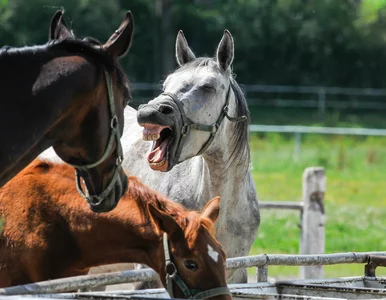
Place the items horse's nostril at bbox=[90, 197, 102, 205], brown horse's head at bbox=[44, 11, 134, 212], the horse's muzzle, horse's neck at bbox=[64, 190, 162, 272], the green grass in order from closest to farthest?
brown horse's head at bbox=[44, 11, 134, 212], horse's nostril at bbox=[90, 197, 102, 205], horse's neck at bbox=[64, 190, 162, 272], the horse's muzzle, the green grass

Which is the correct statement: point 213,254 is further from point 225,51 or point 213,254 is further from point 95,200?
point 225,51

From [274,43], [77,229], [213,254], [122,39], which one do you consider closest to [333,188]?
[274,43]

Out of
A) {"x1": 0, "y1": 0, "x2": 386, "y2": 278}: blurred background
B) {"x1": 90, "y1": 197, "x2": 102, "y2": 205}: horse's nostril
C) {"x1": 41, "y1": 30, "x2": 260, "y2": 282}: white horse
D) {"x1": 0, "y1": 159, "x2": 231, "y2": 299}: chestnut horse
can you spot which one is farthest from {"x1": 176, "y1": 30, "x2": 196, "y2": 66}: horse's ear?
{"x1": 0, "y1": 0, "x2": 386, "y2": 278}: blurred background

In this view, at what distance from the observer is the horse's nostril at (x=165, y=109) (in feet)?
19.9

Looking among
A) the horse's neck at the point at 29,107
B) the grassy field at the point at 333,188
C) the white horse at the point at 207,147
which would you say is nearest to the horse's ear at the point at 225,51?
the white horse at the point at 207,147

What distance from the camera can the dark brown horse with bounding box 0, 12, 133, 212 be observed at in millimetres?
4273

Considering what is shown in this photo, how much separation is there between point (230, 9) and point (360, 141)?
309 inches

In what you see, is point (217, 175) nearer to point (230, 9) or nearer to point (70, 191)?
point (70, 191)

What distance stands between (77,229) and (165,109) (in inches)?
43.6

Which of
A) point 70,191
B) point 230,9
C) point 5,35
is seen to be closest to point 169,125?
point 70,191

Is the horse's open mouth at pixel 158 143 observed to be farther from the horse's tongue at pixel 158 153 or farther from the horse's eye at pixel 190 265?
the horse's eye at pixel 190 265

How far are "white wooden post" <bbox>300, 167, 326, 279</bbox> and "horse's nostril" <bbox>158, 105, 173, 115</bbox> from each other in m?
3.53

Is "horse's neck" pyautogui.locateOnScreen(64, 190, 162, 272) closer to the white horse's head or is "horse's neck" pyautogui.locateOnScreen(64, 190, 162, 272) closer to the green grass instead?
the white horse's head

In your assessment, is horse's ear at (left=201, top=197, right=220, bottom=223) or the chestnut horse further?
horse's ear at (left=201, top=197, right=220, bottom=223)
